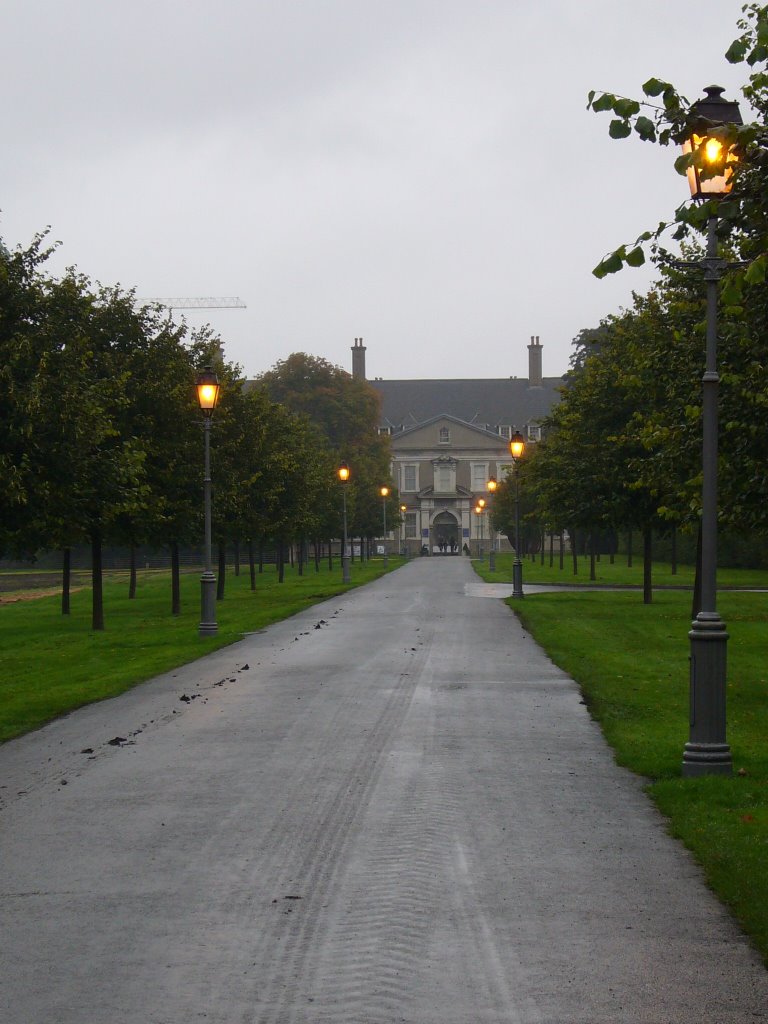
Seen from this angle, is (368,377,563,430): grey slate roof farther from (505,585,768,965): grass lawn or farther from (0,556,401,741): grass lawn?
(505,585,768,965): grass lawn

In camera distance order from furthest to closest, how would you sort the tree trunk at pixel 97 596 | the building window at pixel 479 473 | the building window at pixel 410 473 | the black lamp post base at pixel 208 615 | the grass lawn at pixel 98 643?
the building window at pixel 410 473 < the building window at pixel 479 473 < the tree trunk at pixel 97 596 < the black lamp post base at pixel 208 615 < the grass lawn at pixel 98 643

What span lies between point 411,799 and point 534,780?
1337 millimetres

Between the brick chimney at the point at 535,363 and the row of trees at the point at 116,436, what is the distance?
336 feet

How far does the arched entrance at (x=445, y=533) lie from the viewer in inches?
5640

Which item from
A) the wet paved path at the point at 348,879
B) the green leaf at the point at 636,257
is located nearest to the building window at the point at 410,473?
the wet paved path at the point at 348,879

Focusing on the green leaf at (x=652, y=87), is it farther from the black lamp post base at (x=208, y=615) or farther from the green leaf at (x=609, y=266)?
the black lamp post base at (x=208, y=615)

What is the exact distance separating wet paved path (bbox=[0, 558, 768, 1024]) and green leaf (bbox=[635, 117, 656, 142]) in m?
4.02

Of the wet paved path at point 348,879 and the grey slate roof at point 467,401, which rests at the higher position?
the grey slate roof at point 467,401

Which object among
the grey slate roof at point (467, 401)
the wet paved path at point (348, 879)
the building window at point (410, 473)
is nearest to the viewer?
the wet paved path at point (348, 879)

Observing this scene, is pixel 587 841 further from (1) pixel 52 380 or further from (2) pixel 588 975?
(1) pixel 52 380

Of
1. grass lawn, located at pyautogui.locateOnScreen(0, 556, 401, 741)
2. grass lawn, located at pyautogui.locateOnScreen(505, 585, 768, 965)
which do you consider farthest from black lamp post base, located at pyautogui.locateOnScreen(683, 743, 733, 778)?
grass lawn, located at pyautogui.locateOnScreen(0, 556, 401, 741)

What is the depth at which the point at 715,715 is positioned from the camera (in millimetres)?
10219

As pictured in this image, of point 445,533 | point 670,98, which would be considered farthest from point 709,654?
point 445,533

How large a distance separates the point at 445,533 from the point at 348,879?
13842cm
